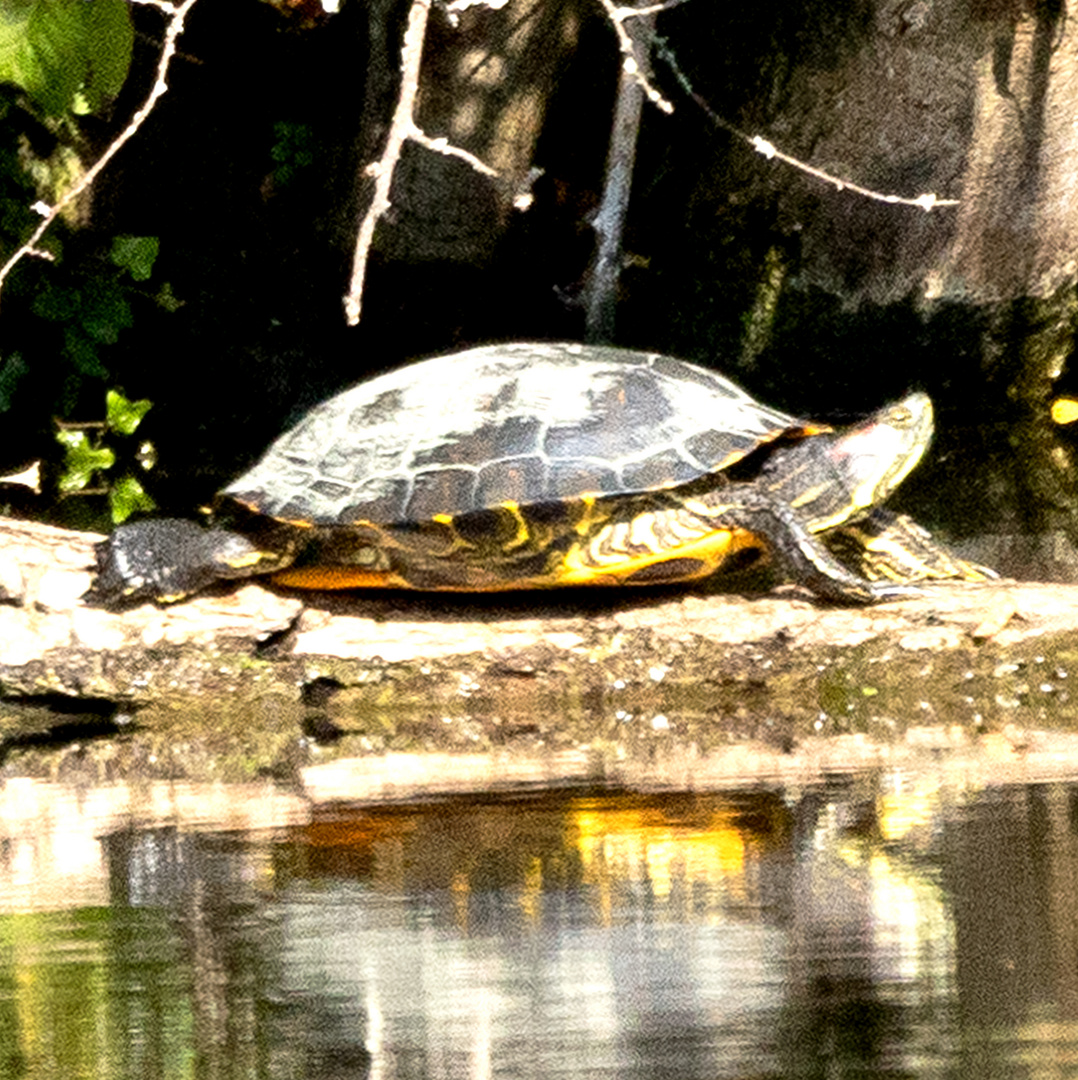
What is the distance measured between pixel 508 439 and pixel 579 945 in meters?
2.22

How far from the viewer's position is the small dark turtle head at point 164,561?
440 centimetres

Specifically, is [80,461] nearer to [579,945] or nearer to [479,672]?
[479,672]

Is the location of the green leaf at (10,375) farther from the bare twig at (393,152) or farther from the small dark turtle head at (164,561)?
the bare twig at (393,152)

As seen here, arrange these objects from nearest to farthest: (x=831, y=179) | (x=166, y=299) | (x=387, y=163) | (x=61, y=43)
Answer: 1. (x=387, y=163)
2. (x=831, y=179)
3. (x=61, y=43)
4. (x=166, y=299)

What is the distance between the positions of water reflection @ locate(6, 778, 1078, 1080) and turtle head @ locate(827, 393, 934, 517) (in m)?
1.57

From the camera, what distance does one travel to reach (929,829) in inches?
109

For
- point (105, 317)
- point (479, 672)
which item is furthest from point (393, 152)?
point (105, 317)

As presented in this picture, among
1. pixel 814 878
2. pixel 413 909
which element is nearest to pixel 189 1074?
pixel 413 909

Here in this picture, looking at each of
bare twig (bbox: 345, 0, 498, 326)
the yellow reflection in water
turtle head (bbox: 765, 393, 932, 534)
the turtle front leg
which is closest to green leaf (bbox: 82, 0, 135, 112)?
bare twig (bbox: 345, 0, 498, 326)

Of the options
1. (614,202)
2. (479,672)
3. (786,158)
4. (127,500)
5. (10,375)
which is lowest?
(479,672)

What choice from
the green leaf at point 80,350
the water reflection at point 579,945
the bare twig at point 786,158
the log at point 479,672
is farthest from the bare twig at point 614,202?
the water reflection at point 579,945

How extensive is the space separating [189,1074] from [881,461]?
9.96 feet

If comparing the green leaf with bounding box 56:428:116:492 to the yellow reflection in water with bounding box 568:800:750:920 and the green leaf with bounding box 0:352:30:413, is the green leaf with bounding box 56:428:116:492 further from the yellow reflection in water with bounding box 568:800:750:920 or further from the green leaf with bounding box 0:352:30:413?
the yellow reflection in water with bounding box 568:800:750:920

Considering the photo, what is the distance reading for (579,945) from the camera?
2.30 m
